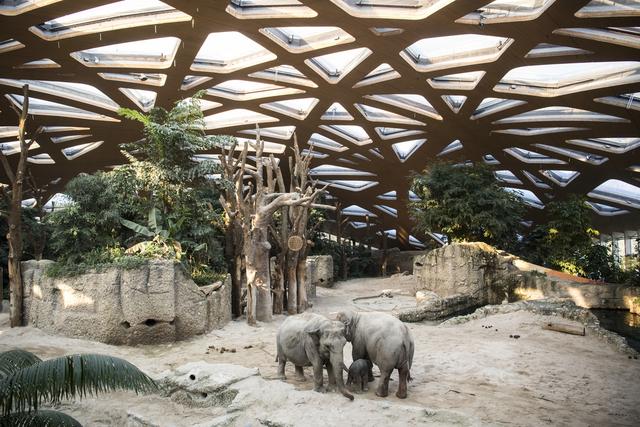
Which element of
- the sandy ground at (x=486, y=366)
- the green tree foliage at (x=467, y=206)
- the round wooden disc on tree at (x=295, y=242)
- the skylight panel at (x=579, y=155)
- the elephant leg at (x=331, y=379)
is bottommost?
the sandy ground at (x=486, y=366)

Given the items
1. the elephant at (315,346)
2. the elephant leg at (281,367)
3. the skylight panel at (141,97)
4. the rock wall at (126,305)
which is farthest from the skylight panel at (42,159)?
the elephant at (315,346)

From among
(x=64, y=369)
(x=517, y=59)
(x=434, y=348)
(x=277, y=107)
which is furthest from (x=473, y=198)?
(x=64, y=369)

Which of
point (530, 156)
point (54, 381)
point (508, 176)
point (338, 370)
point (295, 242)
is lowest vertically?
point (338, 370)

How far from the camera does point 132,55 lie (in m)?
17.8

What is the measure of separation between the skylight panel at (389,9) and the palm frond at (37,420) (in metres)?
11.8

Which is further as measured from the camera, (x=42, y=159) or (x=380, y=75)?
(x=42, y=159)

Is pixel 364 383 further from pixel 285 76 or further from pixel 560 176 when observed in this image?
pixel 560 176

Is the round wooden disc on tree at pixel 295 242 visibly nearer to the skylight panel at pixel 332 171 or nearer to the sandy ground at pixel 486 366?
the sandy ground at pixel 486 366

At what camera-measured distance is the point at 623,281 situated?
1934 cm

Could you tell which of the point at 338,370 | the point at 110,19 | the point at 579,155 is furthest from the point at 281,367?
the point at 579,155

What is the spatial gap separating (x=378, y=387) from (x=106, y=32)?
12.8 metres

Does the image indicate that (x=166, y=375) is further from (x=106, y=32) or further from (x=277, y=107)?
(x=277, y=107)

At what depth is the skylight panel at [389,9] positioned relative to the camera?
1395cm

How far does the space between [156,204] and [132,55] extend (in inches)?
294
